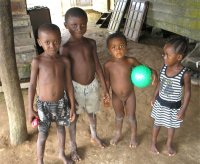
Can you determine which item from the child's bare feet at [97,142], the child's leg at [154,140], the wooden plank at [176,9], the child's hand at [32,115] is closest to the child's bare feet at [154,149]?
the child's leg at [154,140]

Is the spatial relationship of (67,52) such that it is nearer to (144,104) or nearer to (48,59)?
(48,59)

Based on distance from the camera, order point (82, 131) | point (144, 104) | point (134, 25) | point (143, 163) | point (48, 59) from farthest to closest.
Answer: point (134, 25), point (144, 104), point (82, 131), point (143, 163), point (48, 59)

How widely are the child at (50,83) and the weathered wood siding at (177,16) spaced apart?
14.3 feet

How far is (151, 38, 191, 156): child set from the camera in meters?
2.44

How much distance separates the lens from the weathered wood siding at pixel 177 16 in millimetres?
5843

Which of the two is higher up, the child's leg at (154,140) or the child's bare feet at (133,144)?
the child's leg at (154,140)

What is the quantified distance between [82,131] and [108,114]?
557mm

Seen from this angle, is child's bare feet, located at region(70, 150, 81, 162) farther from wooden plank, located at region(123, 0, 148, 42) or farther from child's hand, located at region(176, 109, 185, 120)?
wooden plank, located at region(123, 0, 148, 42)

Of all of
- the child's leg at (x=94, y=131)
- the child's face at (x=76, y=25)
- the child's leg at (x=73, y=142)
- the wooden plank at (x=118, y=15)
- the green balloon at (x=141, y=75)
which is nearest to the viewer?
the child's face at (x=76, y=25)

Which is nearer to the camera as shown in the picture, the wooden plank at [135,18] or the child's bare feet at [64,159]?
the child's bare feet at [64,159]

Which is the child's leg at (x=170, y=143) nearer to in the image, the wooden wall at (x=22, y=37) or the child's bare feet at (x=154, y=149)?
the child's bare feet at (x=154, y=149)

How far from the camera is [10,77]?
2818 mm

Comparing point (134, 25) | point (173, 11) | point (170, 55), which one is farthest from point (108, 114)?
point (134, 25)

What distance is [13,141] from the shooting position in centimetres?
310
